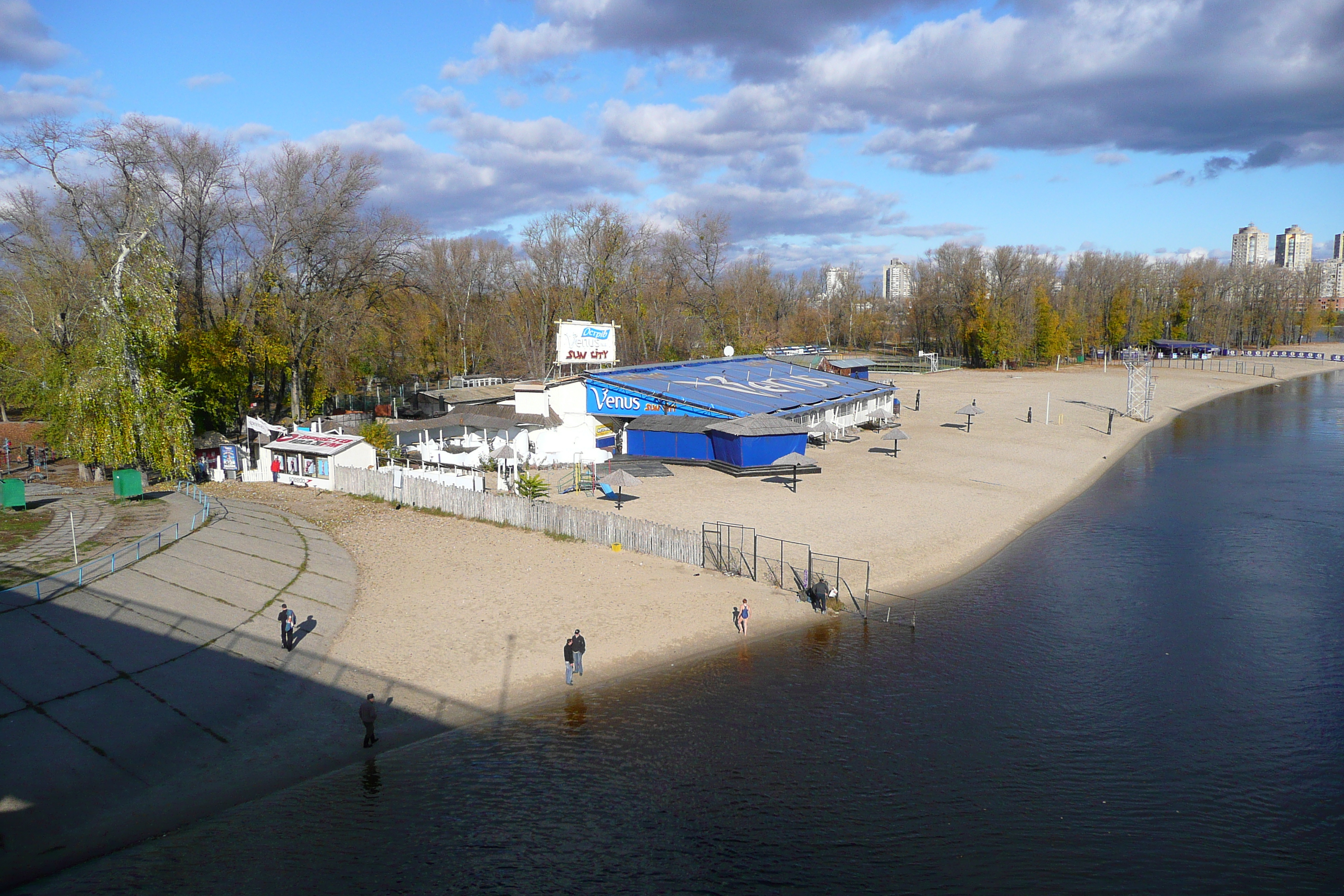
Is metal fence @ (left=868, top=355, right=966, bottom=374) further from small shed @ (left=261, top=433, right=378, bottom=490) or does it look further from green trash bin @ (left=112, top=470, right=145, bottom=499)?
green trash bin @ (left=112, top=470, right=145, bottom=499)

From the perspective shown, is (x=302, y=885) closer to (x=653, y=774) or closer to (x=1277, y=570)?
(x=653, y=774)

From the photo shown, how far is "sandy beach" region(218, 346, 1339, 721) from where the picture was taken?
20.7 m

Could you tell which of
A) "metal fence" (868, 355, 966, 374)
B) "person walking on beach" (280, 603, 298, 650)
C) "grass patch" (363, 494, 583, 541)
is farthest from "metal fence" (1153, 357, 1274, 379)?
"person walking on beach" (280, 603, 298, 650)

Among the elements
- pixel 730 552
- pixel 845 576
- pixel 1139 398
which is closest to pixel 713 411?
pixel 730 552

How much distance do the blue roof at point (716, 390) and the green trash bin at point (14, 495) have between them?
26.3 m

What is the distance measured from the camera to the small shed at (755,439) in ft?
133

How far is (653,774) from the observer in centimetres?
1595

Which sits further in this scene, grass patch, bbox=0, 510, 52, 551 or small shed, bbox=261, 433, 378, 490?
small shed, bbox=261, 433, 378, 490

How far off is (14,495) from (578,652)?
78.1 ft

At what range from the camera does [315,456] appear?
39.2 m

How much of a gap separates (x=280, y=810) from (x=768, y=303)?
5023 inches

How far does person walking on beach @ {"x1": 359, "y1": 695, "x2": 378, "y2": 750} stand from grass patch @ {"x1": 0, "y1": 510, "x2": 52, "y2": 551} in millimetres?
15744

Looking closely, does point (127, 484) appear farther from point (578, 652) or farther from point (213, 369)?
point (578, 652)

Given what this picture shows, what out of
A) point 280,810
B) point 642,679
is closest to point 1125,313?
point 642,679
